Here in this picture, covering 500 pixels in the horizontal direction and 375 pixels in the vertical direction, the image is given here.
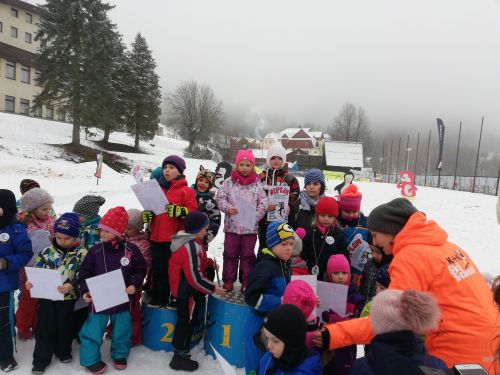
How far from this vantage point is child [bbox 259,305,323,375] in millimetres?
2053

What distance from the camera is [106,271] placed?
359 centimetres

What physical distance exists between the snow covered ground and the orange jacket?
2.49 m

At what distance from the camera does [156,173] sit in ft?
15.7

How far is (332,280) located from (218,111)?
64.9m

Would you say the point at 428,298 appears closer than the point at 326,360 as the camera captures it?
Yes

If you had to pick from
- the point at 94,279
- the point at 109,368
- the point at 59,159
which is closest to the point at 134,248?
the point at 94,279

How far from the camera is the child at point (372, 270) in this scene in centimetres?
363

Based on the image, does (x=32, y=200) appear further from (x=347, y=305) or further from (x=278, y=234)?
(x=347, y=305)

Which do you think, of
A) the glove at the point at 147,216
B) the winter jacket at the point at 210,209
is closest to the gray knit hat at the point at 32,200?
the glove at the point at 147,216

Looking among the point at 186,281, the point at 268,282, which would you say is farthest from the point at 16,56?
the point at 268,282

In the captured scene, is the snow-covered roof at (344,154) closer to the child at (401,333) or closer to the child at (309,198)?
the child at (309,198)

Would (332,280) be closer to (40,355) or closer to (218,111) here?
(40,355)

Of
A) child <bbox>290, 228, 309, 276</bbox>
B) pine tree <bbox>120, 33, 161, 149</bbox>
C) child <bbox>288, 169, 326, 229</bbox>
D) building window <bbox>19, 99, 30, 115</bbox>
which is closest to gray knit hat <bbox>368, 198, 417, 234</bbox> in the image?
child <bbox>290, 228, 309, 276</bbox>

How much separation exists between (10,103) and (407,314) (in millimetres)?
49045
